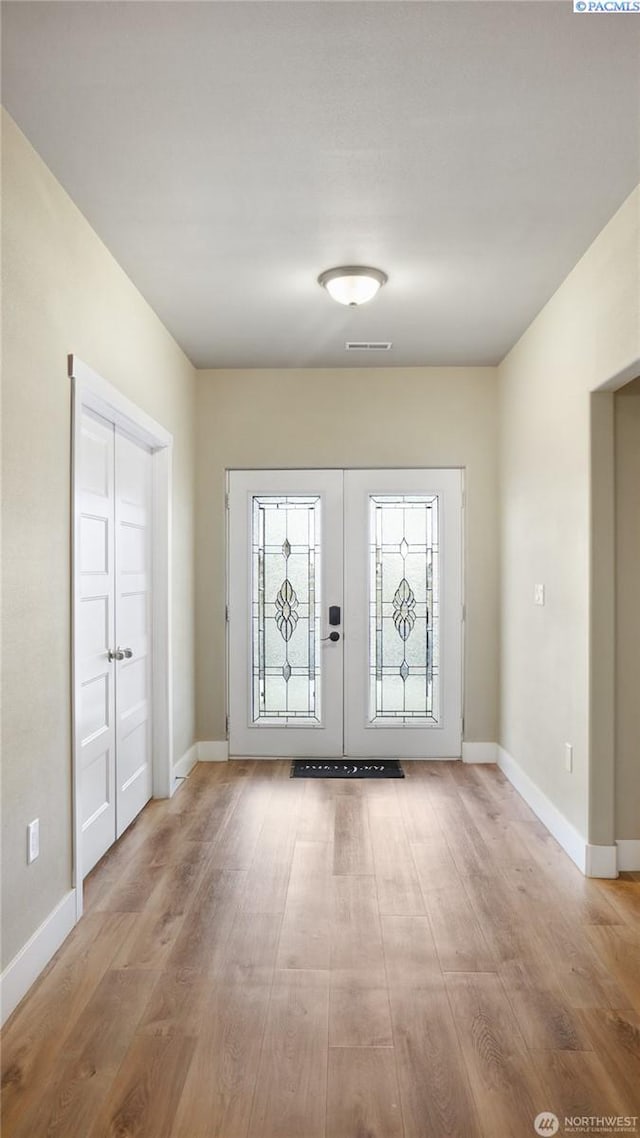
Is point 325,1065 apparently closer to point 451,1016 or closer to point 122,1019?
point 451,1016

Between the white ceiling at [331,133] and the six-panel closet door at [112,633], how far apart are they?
98 cm

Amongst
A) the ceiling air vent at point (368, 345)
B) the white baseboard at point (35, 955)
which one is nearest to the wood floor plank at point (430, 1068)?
the white baseboard at point (35, 955)

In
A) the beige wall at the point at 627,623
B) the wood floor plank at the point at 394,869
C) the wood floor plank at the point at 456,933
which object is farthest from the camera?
the beige wall at the point at 627,623

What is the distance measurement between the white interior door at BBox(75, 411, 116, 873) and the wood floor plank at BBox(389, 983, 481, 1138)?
1508mm

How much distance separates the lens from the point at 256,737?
213 inches

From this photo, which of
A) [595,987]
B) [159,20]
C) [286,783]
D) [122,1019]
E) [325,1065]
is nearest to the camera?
[159,20]

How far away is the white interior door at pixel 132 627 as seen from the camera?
3863 mm

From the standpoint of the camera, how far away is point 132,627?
413 centimetres

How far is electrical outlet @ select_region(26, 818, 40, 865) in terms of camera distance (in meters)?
2.50

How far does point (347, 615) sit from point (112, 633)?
2021 millimetres

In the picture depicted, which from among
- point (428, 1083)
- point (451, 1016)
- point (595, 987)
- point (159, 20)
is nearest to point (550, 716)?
point (595, 987)

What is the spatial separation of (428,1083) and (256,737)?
11.4ft

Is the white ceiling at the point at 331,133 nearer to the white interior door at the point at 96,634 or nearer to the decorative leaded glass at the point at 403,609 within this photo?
the white interior door at the point at 96,634

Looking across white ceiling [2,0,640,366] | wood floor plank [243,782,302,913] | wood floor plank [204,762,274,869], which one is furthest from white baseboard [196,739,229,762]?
white ceiling [2,0,640,366]
